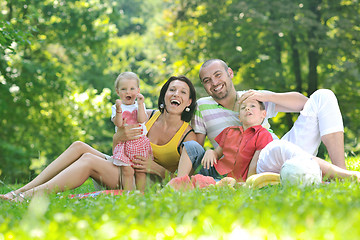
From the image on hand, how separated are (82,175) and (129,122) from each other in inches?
36.3

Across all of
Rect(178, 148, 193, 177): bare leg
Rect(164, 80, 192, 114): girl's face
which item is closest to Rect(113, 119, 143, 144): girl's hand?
Rect(164, 80, 192, 114): girl's face

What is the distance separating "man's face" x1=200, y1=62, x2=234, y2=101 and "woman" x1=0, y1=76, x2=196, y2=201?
26 centimetres

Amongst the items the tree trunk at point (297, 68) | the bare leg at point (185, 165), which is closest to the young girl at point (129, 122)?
the bare leg at point (185, 165)

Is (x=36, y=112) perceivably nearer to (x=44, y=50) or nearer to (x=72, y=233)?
(x=44, y=50)

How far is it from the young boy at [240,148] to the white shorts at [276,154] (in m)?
0.22

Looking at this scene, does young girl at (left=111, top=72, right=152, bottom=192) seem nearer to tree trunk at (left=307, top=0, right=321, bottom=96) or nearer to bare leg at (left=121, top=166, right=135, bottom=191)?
bare leg at (left=121, top=166, right=135, bottom=191)

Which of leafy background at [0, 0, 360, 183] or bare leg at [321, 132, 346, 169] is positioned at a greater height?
leafy background at [0, 0, 360, 183]

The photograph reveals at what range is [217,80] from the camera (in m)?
5.15

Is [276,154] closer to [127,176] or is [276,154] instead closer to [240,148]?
[240,148]

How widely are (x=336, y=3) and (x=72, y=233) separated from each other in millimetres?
12025

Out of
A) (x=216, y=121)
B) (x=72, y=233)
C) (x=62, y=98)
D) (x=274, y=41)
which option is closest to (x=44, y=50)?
(x=62, y=98)

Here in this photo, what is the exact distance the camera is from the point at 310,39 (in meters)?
12.1

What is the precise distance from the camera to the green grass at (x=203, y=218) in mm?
1885

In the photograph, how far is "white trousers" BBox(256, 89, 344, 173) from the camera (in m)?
3.94
